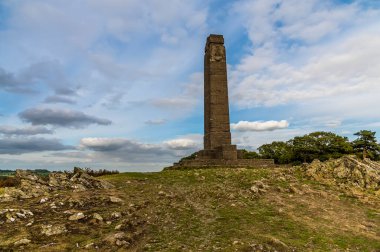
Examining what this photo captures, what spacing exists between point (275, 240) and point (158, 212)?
6005mm

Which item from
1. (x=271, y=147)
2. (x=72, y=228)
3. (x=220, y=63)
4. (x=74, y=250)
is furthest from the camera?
(x=271, y=147)

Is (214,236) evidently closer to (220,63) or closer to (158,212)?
(158,212)

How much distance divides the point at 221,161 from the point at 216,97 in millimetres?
8443

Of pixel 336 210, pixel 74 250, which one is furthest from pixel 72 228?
pixel 336 210

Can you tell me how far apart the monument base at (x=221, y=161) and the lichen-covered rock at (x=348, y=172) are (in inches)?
335

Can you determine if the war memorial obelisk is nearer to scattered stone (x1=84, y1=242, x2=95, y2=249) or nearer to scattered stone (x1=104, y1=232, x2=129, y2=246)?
scattered stone (x1=104, y1=232, x2=129, y2=246)

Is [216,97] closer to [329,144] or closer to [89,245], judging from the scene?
[329,144]

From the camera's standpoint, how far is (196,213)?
51.5 feet

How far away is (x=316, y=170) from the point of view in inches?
1021

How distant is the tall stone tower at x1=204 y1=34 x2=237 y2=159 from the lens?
38625mm

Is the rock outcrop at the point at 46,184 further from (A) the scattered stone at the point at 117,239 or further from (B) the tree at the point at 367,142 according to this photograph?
(B) the tree at the point at 367,142

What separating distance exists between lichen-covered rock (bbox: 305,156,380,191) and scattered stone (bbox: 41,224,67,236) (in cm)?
1873

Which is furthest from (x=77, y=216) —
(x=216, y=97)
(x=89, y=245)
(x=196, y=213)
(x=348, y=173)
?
(x=216, y=97)

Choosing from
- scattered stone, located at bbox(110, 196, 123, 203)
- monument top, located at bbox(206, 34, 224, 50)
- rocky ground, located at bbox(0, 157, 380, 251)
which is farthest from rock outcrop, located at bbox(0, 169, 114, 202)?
monument top, located at bbox(206, 34, 224, 50)
